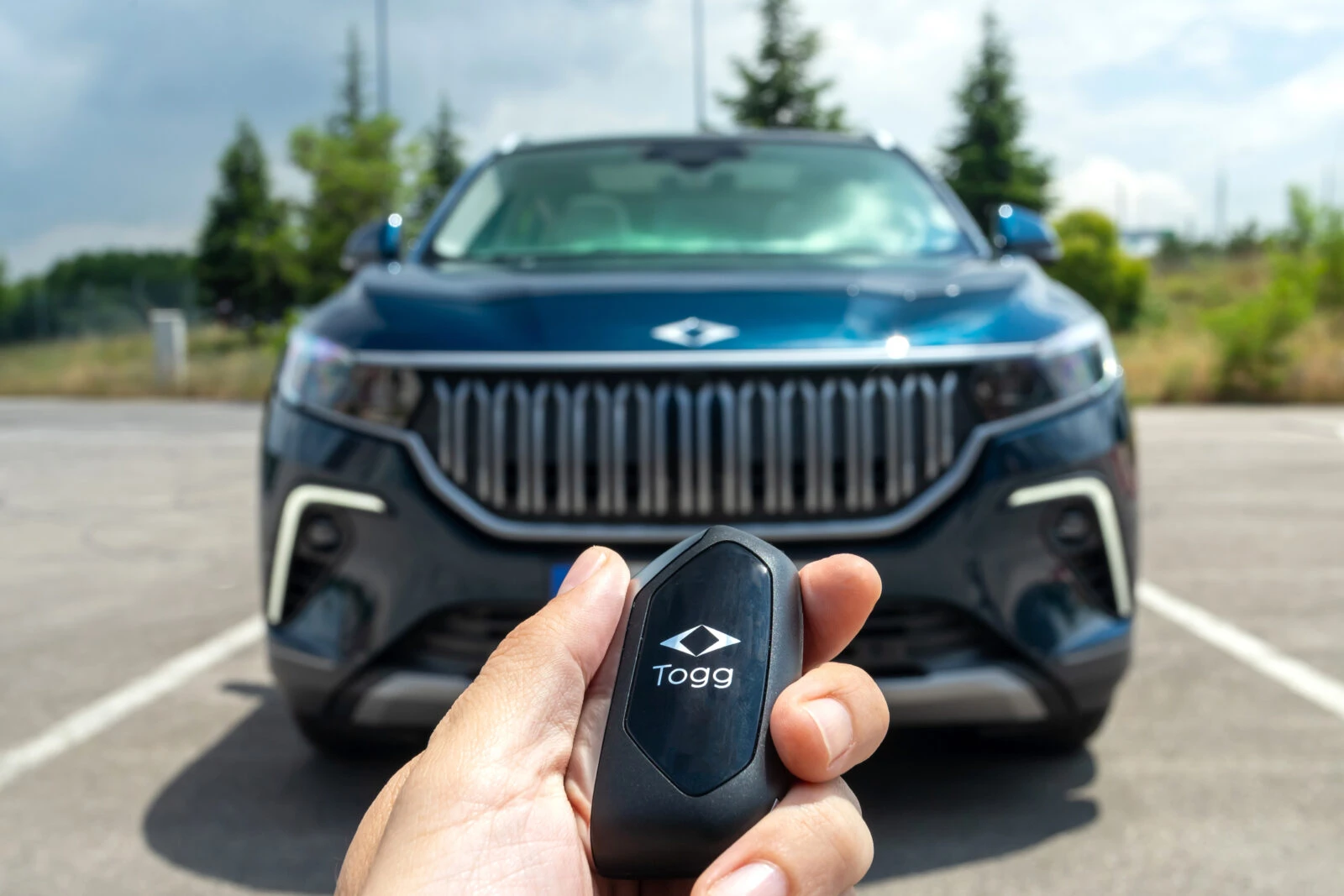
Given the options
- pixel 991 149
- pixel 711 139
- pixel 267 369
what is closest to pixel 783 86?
pixel 991 149

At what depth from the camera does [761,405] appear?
2.66 metres

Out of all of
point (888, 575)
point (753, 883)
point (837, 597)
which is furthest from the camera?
point (888, 575)

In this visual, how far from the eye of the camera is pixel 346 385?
110 inches

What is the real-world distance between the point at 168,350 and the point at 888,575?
21.1 meters

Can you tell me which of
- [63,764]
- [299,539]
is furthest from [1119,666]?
[63,764]

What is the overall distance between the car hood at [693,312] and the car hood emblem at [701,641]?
1.68 m

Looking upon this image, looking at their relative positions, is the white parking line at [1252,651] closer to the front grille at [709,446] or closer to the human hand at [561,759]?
the front grille at [709,446]

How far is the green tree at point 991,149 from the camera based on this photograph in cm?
3919

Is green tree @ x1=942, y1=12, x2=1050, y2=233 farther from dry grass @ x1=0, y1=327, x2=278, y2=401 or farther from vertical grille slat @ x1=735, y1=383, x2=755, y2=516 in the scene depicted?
vertical grille slat @ x1=735, y1=383, x2=755, y2=516

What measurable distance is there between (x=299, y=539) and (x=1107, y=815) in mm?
1827

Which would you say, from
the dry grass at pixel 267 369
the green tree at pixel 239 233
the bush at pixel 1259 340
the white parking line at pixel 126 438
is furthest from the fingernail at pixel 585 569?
the green tree at pixel 239 233

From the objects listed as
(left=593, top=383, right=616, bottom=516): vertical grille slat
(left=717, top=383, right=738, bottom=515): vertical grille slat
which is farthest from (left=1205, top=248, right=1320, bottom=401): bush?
(left=593, top=383, right=616, bottom=516): vertical grille slat

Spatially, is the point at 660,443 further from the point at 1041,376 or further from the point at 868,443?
the point at 1041,376

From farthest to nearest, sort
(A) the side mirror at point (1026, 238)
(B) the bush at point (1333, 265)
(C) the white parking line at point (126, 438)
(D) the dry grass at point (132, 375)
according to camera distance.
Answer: (B) the bush at point (1333, 265), (D) the dry grass at point (132, 375), (C) the white parking line at point (126, 438), (A) the side mirror at point (1026, 238)
